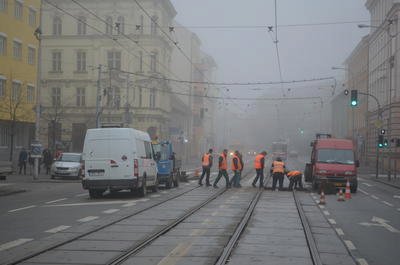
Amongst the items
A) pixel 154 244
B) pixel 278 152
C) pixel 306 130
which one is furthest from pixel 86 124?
pixel 306 130

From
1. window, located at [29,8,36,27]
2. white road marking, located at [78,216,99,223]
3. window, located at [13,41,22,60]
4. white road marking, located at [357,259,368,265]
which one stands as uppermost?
window, located at [29,8,36,27]

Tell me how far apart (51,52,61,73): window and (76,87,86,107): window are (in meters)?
2.91

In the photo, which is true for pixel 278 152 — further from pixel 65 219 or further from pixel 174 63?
pixel 65 219

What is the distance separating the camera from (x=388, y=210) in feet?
67.1

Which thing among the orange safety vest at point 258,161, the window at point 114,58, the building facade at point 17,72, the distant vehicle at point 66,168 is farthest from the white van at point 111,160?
the window at point 114,58

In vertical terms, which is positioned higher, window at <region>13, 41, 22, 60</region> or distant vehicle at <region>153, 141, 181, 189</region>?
window at <region>13, 41, 22, 60</region>

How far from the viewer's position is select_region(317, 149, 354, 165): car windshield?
96.5 ft

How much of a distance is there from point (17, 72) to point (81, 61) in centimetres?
2226

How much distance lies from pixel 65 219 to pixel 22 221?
3.30 feet

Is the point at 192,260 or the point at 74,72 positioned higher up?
the point at 74,72

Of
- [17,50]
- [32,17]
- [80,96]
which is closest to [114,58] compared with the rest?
[80,96]

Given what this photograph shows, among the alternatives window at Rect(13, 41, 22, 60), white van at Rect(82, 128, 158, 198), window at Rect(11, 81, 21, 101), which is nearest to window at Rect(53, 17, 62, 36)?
window at Rect(13, 41, 22, 60)

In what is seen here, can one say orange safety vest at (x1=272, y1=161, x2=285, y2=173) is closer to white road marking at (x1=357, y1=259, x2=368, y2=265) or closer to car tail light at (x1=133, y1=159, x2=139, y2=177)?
car tail light at (x1=133, y1=159, x2=139, y2=177)

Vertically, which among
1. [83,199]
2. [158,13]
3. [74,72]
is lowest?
[83,199]
